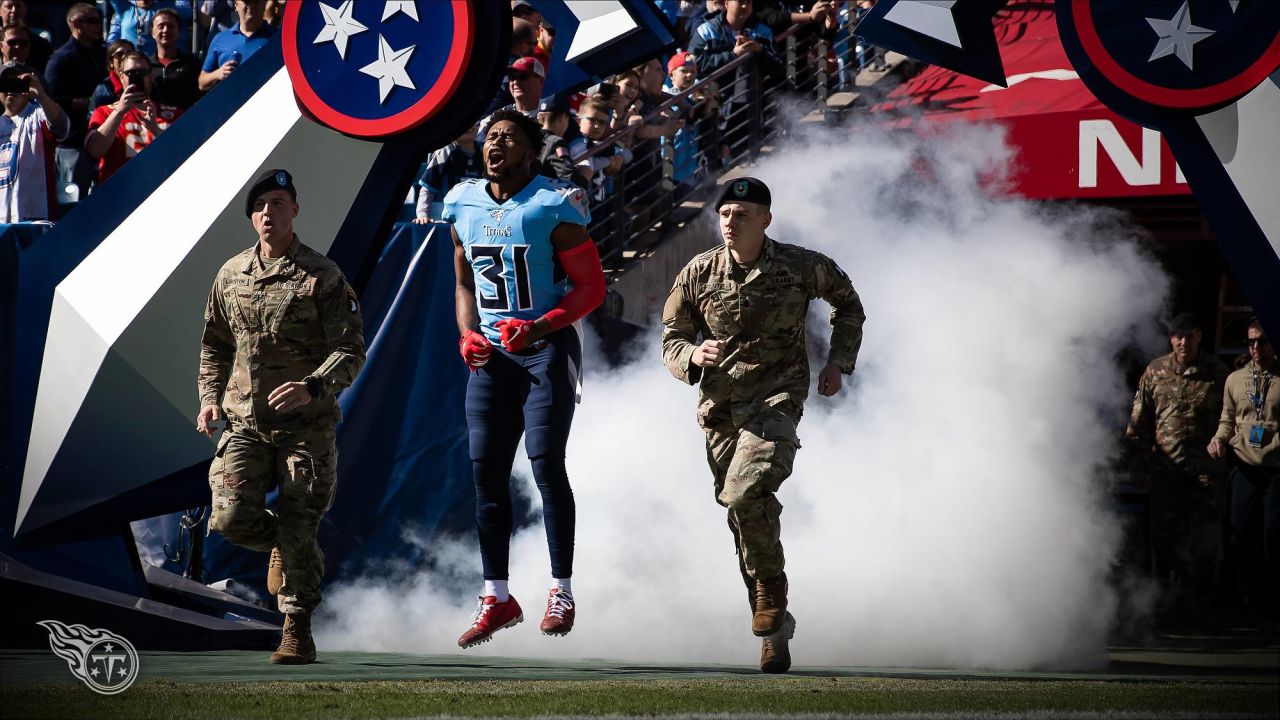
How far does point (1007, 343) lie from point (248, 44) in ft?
16.6

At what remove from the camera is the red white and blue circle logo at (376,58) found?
21.5 feet

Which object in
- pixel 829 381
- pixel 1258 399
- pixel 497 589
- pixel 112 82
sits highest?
pixel 112 82

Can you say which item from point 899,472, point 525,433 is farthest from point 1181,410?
point 525,433

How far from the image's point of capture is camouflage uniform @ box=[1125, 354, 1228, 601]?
9.23m

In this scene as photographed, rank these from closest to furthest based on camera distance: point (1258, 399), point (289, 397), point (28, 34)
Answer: point (289, 397)
point (1258, 399)
point (28, 34)

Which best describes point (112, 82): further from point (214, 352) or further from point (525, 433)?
point (525, 433)

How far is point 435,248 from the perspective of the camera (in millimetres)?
7699

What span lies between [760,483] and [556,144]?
276cm

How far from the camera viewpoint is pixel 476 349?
20.2 ft

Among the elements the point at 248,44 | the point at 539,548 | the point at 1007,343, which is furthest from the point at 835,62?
the point at 539,548

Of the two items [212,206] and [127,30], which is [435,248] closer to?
[212,206]

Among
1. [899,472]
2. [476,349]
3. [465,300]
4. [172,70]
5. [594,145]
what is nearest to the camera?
[476,349]

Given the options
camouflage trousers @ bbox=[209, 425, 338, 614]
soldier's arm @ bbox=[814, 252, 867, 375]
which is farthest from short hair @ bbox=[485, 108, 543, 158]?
camouflage trousers @ bbox=[209, 425, 338, 614]

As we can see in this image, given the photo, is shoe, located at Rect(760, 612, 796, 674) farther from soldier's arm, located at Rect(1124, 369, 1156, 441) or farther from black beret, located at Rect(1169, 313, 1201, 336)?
black beret, located at Rect(1169, 313, 1201, 336)
